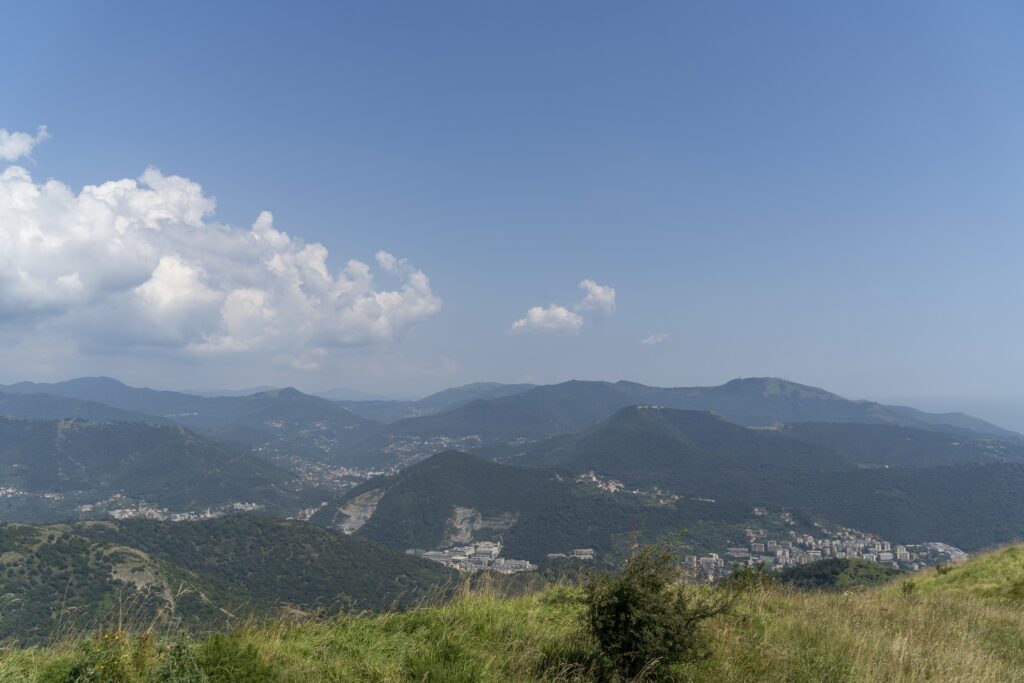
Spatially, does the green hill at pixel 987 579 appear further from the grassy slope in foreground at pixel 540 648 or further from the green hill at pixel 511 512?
the green hill at pixel 511 512

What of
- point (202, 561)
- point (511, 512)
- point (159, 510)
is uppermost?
point (202, 561)

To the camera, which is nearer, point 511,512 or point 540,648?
point 540,648

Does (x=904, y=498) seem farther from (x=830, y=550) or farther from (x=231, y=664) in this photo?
(x=231, y=664)

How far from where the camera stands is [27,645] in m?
4.86

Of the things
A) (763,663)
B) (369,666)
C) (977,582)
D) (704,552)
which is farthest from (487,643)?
(704,552)

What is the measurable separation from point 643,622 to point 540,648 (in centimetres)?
118

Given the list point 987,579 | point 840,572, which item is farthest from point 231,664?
point 840,572

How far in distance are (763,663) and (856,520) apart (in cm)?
17232

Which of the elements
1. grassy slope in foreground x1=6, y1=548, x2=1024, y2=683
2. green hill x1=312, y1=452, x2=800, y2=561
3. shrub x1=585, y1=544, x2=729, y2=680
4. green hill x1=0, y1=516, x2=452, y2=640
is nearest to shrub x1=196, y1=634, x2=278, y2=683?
grassy slope in foreground x1=6, y1=548, x2=1024, y2=683

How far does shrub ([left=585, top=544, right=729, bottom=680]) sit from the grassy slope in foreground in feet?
0.68

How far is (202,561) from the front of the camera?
7544 centimetres

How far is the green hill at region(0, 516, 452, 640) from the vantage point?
45.9 metres

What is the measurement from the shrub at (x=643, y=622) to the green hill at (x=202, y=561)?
35.4m

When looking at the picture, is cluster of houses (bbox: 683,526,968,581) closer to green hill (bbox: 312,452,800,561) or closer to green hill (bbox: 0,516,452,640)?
green hill (bbox: 312,452,800,561)
